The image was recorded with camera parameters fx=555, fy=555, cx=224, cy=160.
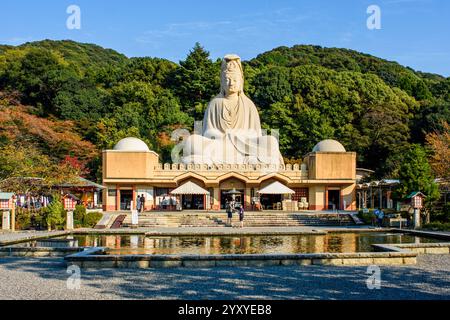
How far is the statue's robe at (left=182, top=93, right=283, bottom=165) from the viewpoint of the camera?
3862cm

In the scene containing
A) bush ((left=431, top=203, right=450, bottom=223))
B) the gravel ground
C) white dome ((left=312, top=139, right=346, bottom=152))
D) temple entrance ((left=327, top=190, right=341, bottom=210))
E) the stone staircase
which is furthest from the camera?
white dome ((left=312, top=139, right=346, bottom=152))

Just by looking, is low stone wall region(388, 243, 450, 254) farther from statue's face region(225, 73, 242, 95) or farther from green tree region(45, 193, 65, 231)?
statue's face region(225, 73, 242, 95)

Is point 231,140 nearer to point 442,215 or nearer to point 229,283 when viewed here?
point 442,215

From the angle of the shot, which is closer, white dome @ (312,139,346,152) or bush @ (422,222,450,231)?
bush @ (422,222,450,231)

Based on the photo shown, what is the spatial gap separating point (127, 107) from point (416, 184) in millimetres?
32694

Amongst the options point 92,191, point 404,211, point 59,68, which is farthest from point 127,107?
point 404,211

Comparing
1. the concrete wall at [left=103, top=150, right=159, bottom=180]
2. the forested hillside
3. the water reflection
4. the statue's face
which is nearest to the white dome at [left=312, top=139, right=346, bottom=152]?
the statue's face

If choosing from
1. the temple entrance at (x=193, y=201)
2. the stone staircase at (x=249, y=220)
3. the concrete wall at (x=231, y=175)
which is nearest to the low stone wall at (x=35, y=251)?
the stone staircase at (x=249, y=220)

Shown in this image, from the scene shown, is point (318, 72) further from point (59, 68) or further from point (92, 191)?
point (92, 191)

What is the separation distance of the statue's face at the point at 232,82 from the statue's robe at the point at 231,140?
82cm

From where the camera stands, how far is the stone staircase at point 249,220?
28.4 meters

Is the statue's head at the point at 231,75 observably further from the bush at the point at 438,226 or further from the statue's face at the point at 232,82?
the bush at the point at 438,226

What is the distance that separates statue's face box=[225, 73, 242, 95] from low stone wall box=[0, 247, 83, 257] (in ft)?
89.8

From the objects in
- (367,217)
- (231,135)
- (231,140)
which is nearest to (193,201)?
(231,140)
